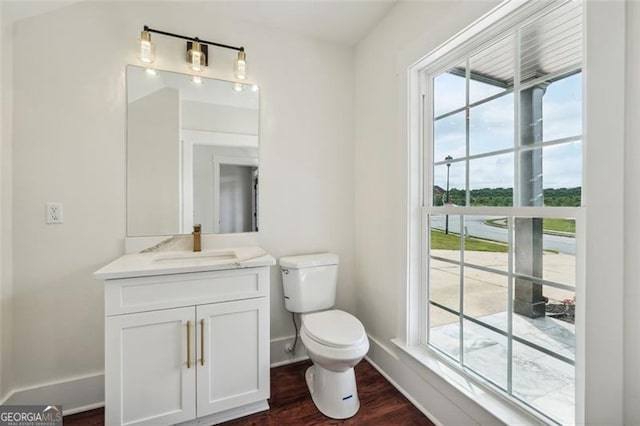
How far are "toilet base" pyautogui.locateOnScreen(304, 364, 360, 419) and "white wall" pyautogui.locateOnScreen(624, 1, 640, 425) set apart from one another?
3.64ft

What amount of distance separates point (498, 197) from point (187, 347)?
167 centimetres

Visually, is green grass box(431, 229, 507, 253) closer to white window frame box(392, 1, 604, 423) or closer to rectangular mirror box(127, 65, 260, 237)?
white window frame box(392, 1, 604, 423)

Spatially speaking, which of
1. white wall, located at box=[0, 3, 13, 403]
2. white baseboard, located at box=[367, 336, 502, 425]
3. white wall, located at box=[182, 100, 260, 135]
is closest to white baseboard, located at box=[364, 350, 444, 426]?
white baseboard, located at box=[367, 336, 502, 425]

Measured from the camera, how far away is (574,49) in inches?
41.3

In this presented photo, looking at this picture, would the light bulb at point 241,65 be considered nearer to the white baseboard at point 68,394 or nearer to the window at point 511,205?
the window at point 511,205

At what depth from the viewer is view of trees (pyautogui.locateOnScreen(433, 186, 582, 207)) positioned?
105cm

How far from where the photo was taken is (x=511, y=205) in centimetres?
124

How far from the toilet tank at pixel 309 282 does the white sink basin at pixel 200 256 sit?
371 millimetres

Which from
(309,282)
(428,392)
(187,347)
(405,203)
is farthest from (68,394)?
(405,203)

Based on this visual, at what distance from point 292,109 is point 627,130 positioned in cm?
177

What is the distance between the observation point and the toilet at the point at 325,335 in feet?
4.82

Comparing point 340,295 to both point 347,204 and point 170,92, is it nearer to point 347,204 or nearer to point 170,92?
point 347,204

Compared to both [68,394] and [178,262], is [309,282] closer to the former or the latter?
[178,262]

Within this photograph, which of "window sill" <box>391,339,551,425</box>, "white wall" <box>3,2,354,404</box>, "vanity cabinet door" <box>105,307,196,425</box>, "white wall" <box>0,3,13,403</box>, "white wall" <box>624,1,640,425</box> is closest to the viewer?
"white wall" <box>624,1,640,425</box>
